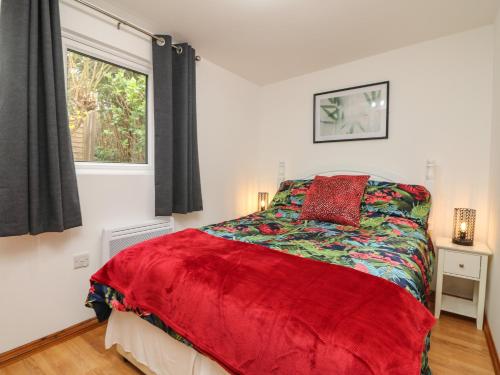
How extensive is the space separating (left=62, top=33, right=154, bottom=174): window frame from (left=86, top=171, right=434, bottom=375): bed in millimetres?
882

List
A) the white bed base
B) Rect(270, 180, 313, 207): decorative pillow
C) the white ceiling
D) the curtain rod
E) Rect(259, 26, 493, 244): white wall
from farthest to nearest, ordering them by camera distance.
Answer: Rect(270, 180, 313, 207): decorative pillow < Rect(259, 26, 493, 244): white wall < the white ceiling < the curtain rod < the white bed base

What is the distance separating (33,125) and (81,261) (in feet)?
3.08

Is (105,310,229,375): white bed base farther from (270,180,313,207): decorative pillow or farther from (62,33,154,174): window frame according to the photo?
(270,180,313,207): decorative pillow

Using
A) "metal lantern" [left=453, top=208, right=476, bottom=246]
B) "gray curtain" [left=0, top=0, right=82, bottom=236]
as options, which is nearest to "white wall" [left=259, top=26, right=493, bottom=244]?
"metal lantern" [left=453, top=208, right=476, bottom=246]

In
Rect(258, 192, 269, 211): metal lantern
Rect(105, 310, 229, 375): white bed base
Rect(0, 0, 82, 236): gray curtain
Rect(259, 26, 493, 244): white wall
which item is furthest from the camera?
Rect(258, 192, 269, 211): metal lantern

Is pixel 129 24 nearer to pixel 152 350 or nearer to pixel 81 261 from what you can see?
pixel 81 261

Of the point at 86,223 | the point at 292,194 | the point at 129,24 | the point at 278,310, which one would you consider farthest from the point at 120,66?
the point at 278,310

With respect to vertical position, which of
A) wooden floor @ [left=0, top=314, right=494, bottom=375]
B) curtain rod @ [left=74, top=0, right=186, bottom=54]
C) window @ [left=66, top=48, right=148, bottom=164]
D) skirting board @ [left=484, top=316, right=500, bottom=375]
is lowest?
wooden floor @ [left=0, top=314, right=494, bottom=375]

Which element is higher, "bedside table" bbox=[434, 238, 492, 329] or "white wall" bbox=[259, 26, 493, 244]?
"white wall" bbox=[259, 26, 493, 244]

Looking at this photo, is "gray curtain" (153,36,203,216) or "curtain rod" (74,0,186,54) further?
"gray curtain" (153,36,203,216)

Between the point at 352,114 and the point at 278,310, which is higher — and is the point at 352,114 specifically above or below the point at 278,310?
above

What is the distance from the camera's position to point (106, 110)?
211cm

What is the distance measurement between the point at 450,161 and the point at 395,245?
130 cm

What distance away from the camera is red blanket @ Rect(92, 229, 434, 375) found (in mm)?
730
